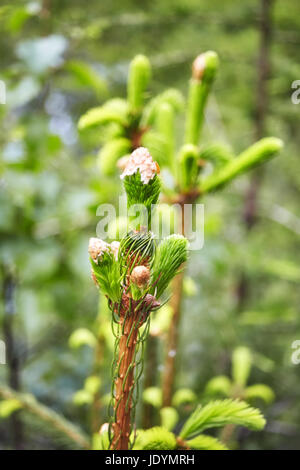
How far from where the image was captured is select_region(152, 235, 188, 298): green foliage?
0.90 feet

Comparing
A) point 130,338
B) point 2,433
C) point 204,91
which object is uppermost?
point 204,91

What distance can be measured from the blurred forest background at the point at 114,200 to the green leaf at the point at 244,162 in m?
0.19

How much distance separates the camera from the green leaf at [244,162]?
16.3 inches

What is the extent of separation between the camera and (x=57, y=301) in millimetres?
745

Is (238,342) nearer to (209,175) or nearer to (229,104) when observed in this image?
(209,175)

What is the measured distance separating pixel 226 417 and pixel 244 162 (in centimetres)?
27

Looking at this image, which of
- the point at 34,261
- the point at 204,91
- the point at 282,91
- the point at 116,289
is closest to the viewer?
the point at 116,289

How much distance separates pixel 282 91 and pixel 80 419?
111cm

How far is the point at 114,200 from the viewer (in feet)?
2.98

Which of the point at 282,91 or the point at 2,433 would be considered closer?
the point at 2,433

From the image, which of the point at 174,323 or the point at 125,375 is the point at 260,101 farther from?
the point at 125,375

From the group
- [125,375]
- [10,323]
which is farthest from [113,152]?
[10,323]

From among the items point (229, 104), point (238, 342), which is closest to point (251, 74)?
point (229, 104)

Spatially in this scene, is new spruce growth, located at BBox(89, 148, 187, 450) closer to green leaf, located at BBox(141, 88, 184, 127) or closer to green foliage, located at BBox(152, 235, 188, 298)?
green foliage, located at BBox(152, 235, 188, 298)
